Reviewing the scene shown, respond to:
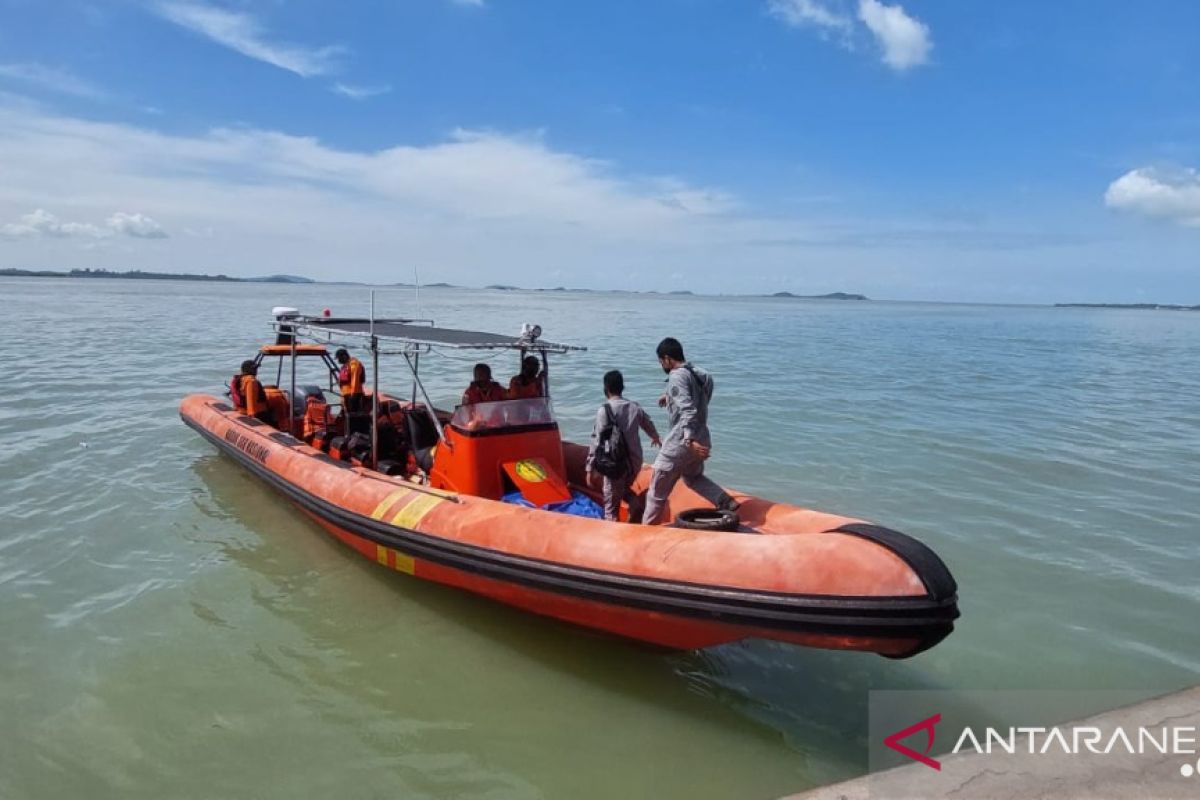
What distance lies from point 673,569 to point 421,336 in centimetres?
340

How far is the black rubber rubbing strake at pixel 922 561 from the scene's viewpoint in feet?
11.8

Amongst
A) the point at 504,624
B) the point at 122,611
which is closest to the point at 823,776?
the point at 504,624

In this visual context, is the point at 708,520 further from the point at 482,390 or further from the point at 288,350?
the point at 288,350

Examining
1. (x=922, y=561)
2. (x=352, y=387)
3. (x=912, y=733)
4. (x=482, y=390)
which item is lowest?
(x=912, y=733)

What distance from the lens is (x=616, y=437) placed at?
542 centimetres

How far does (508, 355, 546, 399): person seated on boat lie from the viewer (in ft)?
20.8

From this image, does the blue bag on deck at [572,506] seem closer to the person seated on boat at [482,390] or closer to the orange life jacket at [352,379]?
the person seated on boat at [482,390]

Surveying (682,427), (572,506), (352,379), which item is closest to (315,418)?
(352,379)

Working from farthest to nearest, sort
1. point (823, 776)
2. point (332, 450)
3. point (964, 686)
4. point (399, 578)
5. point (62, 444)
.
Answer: point (62, 444)
point (332, 450)
point (399, 578)
point (964, 686)
point (823, 776)

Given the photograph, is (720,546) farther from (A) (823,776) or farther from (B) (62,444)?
(B) (62,444)

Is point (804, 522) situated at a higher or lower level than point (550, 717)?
higher

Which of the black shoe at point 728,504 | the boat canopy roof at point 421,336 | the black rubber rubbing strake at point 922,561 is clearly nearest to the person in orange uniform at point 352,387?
the boat canopy roof at point 421,336

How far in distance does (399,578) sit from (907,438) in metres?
8.94

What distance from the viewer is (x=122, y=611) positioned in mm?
5551
